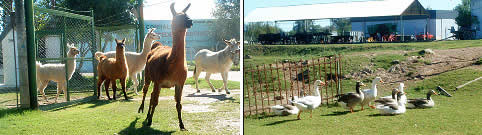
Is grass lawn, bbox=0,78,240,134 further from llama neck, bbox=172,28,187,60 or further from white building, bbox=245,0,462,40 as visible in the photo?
white building, bbox=245,0,462,40

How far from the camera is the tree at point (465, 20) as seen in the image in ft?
26.0

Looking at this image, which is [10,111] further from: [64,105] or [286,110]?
[286,110]

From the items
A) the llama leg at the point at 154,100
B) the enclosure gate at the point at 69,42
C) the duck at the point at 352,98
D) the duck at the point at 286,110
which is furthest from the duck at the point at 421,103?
the enclosure gate at the point at 69,42

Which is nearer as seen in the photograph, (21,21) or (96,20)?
(21,21)

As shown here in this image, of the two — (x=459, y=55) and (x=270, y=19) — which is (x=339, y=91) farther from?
(x=270, y=19)

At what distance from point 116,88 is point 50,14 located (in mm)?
1224

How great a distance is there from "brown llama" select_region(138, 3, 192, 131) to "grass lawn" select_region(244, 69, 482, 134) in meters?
1.79

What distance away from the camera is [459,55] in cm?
780

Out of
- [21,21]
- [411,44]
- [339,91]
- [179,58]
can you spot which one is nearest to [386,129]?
[339,91]

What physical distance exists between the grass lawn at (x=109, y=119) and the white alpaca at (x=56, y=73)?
0.28 meters

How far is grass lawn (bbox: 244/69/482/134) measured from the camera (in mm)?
5320

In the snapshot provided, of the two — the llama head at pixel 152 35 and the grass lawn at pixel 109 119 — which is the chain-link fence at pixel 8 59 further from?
the llama head at pixel 152 35

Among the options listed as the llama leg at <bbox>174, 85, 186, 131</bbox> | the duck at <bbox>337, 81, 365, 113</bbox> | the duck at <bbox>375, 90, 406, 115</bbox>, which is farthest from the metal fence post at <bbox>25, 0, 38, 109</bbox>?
the duck at <bbox>375, 90, 406, 115</bbox>

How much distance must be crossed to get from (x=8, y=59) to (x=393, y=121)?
5.21 m
